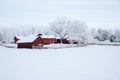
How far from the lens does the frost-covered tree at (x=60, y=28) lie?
245 feet

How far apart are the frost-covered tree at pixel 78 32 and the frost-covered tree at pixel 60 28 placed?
5489 millimetres

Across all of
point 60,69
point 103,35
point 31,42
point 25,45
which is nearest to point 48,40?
point 25,45

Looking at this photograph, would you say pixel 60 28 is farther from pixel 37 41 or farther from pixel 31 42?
pixel 31 42

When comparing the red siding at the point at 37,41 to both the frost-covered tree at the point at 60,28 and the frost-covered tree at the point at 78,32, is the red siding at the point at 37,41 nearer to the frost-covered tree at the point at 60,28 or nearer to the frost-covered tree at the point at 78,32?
the frost-covered tree at the point at 78,32

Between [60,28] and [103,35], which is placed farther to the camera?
[103,35]

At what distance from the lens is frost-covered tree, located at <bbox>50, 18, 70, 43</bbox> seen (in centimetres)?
7462

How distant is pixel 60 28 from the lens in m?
74.8

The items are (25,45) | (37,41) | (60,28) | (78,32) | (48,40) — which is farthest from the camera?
(60,28)

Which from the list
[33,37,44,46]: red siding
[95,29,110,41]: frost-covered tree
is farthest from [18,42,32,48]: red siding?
[95,29,110,41]: frost-covered tree

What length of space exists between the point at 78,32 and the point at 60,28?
10016 mm

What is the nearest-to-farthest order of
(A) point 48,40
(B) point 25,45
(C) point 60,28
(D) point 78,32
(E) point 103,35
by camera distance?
(B) point 25,45, (D) point 78,32, (A) point 48,40, (C) point 60,28, (E) point 103,35

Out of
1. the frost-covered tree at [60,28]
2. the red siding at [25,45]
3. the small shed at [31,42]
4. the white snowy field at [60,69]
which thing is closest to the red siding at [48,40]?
the frost-covered tree at [60,28]

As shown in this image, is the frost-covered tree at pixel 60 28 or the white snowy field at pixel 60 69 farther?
the frost-covered tree at pixel 60 28

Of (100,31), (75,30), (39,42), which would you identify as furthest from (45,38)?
(100,31)
